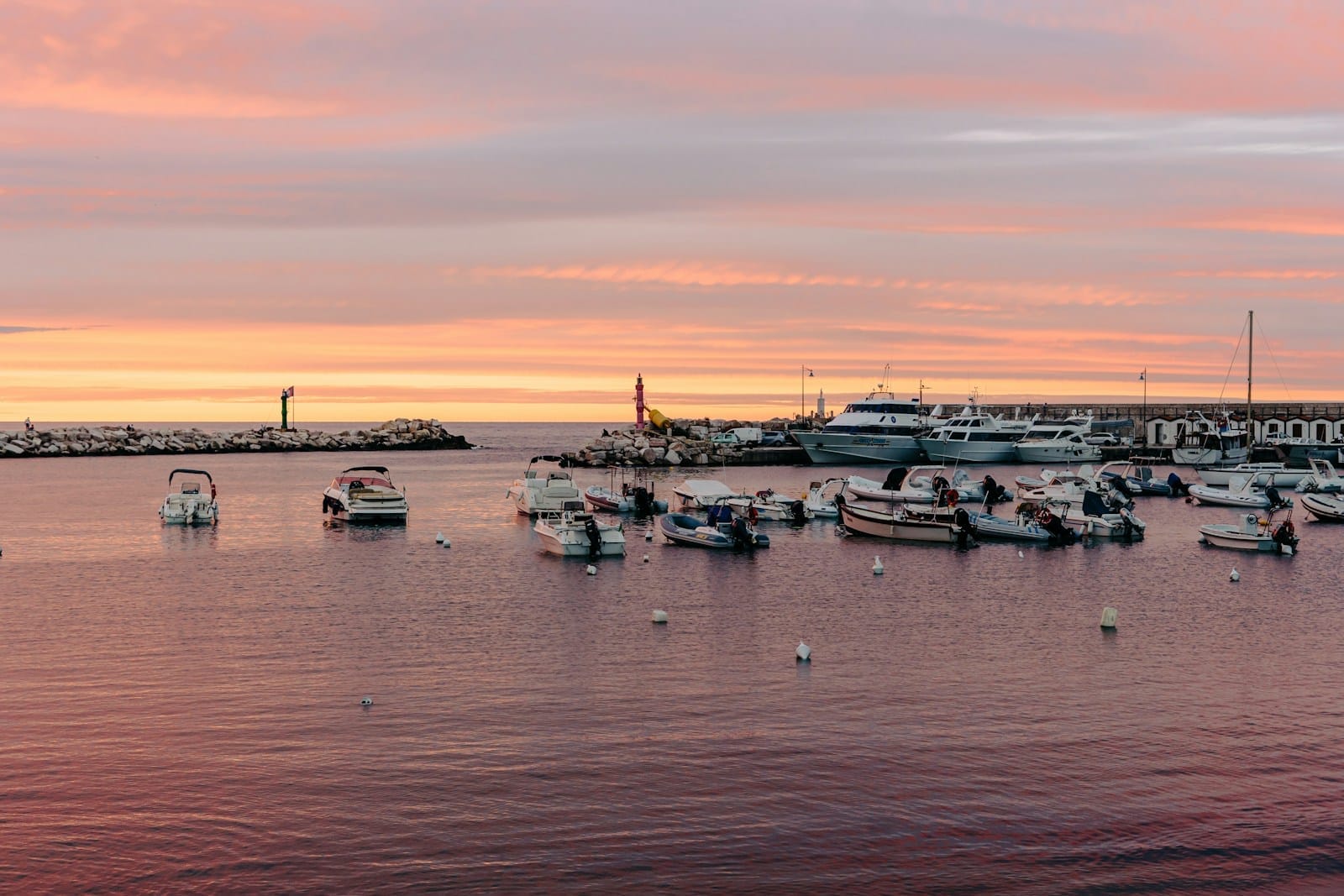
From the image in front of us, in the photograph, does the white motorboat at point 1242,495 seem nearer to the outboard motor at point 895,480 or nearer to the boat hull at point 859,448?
the outboard motor at point 895,480

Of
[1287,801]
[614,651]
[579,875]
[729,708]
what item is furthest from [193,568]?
[1287,801]

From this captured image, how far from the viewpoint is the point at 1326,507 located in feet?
259

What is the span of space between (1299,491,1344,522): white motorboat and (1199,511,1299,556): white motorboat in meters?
17.9

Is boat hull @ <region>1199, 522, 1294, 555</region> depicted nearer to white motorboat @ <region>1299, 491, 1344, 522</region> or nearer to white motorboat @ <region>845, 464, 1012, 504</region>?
white motorboat @ <region>1299, 491, 1344, 522</region>

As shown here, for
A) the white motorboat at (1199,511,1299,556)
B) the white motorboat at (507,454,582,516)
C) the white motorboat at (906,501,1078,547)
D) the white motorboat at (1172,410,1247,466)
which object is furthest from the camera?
the white motorboat at (1172,410,1247,466)

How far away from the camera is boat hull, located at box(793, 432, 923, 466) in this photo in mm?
138625

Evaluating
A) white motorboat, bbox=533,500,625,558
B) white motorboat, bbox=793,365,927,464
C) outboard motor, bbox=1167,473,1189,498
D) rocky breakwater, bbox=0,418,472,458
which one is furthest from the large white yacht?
white motorboat, bbox=533,500,625,558

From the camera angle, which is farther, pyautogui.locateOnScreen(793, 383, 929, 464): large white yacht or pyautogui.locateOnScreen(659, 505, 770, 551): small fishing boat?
pyautogui.locateOnScreen(793, 383, 929, 464): large white yacht

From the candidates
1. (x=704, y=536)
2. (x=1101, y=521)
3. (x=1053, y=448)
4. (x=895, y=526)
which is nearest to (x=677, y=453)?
(x=1053, y=448)

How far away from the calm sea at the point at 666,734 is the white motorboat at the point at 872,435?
8836 centimetres

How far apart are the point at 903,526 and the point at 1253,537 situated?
1615 cm

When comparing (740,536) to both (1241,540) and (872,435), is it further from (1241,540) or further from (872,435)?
(872,435)

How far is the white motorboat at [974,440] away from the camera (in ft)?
463

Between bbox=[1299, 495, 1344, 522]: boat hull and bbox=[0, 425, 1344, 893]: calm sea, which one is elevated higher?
bbox=[1299, 495, 1344, 522]: boat hull
